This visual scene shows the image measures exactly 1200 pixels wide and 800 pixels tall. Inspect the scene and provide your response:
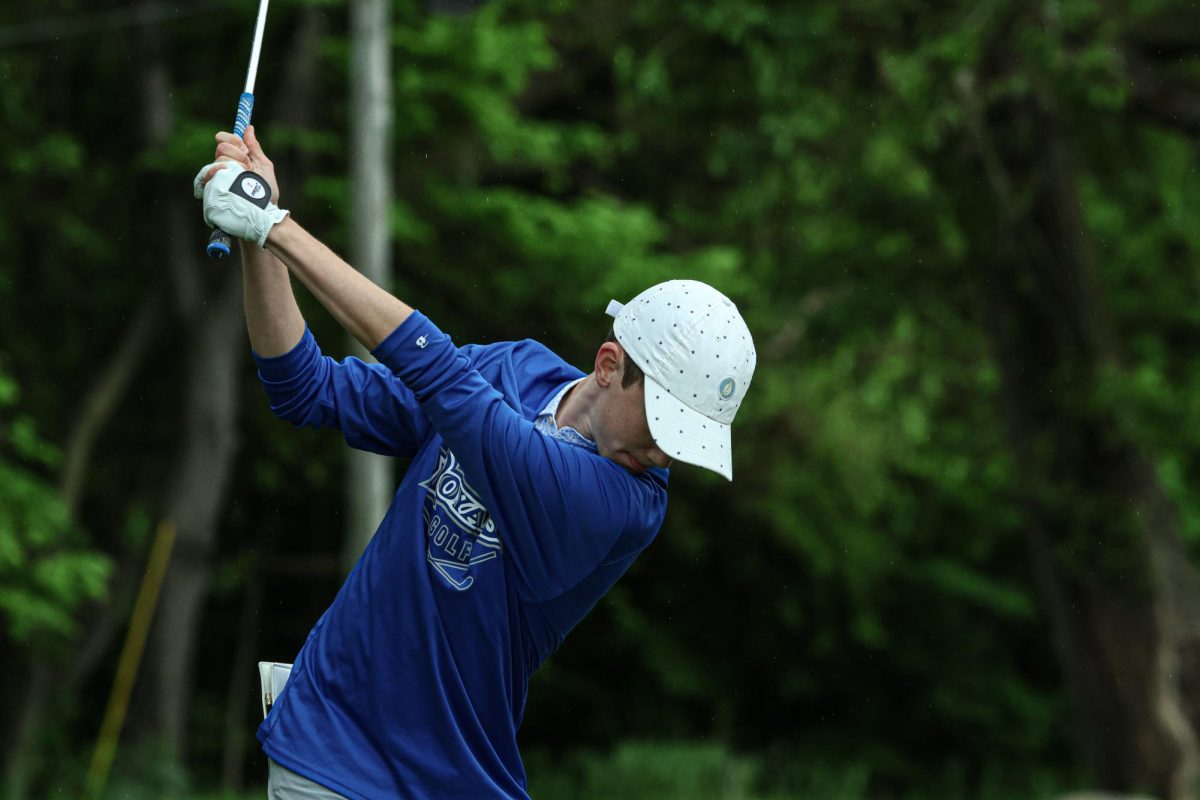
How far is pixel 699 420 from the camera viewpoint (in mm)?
3209

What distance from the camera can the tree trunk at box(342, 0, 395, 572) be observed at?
11945 millimetres

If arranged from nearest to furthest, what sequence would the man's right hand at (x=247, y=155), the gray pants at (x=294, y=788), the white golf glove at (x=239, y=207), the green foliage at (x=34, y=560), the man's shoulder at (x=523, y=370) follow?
the white golf glove at (x=239, y=207), the man's right hand at (x=247, y=155), the gray pants at (x=294, y=788), the man's shoulder at (x=523, y=370), the green foliage at (x=34, y=560)

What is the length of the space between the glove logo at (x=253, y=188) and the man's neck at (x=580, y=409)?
76 cm

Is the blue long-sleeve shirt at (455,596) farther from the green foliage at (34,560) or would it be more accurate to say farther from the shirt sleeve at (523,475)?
the green foliage at (34,560)

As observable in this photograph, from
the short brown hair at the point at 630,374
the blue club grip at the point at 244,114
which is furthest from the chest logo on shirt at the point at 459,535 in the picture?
the blue club grip at the point at 244,114

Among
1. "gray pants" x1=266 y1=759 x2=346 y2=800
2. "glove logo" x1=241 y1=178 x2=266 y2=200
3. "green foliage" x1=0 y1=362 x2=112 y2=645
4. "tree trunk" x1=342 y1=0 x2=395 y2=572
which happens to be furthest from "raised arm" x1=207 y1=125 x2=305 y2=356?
"tree trunk" x1=342 y1=0 x2=395 y2=572

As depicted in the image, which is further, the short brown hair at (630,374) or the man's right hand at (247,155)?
the short brown hair at (630,374)

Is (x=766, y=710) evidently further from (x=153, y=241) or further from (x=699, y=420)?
(x=699, y=420)

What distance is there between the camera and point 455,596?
323 centimetres

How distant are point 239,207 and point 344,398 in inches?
24.8

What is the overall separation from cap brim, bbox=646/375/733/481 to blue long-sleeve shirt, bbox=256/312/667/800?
136mm

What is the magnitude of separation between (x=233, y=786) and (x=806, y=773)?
6527mm

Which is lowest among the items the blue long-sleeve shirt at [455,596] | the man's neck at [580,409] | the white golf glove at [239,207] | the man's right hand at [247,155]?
the blue long-sleeve shirt at [455,596]

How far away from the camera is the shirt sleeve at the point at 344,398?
3.40m
